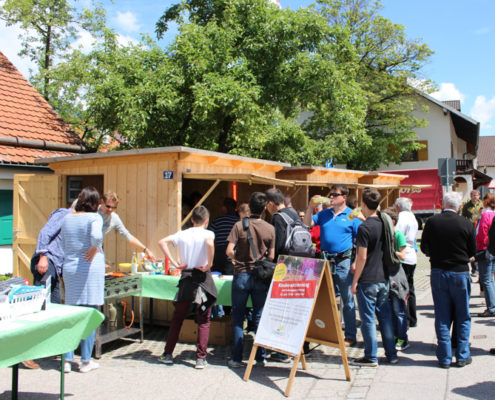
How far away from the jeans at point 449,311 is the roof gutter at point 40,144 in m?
9.21

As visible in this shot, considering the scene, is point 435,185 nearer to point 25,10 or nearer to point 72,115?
point 72,115

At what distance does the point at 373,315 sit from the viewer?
199 inches

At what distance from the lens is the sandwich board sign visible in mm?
4656

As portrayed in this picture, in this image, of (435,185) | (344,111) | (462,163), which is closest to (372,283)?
(344,111)

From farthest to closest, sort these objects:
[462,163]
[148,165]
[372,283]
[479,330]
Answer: [462,163] → [148,165] → [479,330] → [372,283]

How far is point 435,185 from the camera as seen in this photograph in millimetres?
27391

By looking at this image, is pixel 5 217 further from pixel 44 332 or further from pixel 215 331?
pixel 44 332

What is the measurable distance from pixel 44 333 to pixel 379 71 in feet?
85.4

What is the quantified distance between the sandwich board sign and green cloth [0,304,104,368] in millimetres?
1676

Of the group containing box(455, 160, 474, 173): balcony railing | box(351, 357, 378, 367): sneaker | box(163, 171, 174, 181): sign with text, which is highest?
box(455, 160, 474, 173): balcony railing

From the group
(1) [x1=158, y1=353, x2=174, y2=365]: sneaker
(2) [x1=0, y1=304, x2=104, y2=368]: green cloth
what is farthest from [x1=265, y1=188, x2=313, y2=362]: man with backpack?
(2) [x1=0, y1=304, x2=104, y2=368]: green cloth

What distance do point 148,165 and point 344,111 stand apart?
1097cm

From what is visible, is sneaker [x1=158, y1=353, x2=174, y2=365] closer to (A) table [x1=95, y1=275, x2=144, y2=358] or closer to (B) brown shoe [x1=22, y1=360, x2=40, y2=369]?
(A) table [x1=95, y1=275, x2=144, y2=358]

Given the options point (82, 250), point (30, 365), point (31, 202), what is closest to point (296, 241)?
point (82, 250)
